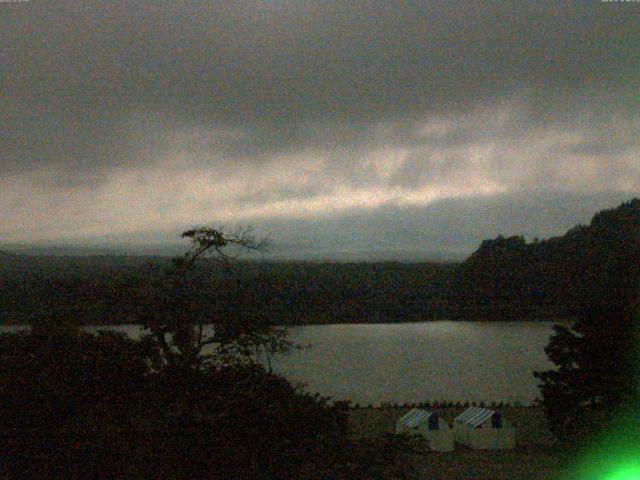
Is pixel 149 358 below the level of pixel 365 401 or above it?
above

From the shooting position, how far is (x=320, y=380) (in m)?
19.5

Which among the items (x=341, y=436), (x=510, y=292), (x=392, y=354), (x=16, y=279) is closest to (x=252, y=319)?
(x=341, y=436)

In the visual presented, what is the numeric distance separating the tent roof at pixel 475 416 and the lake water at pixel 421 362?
362 cm

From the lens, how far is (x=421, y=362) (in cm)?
2511

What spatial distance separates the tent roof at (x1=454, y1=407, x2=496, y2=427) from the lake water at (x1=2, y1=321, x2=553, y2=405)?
3.62 meters

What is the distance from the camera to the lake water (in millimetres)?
19703

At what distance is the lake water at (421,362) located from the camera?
1970 cm

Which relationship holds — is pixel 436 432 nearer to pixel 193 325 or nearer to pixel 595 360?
pixel 595 360

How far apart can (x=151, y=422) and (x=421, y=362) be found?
2177cm

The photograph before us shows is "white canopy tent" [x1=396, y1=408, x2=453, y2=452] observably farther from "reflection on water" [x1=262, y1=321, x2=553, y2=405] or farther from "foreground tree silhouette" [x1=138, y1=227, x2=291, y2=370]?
"foreground tree silhouette" [x1=138, y1=227, x2=291, y2=370]

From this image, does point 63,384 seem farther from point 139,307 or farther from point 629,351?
point 629,351

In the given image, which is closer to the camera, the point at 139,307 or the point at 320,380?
the point at 139,307

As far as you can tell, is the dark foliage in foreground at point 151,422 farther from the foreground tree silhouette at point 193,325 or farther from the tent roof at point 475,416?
the tent roof at point 475,416

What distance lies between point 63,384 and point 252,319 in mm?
1515
